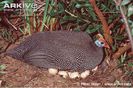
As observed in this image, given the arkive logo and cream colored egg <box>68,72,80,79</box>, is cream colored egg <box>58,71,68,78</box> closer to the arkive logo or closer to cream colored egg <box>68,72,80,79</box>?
cream colored egg <box>68,72,80,79</box>

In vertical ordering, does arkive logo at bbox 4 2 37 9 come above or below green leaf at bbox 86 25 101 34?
above

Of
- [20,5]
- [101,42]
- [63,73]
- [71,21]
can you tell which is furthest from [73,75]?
[20,5]

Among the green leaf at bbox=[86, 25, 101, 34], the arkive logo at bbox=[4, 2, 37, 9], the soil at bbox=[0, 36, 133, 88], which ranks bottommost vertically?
the soil at bbox=[0, 36, 133, 88]

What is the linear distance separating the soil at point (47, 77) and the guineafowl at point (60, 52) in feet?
0.16

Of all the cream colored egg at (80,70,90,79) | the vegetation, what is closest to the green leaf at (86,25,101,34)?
the vegetation

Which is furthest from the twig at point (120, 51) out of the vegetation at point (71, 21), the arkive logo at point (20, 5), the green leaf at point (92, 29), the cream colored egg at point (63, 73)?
the arkive logo at point (20, 5)

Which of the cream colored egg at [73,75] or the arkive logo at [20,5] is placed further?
the arkive logo at [20,5]

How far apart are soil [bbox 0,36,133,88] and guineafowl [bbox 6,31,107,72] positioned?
48 millimetres

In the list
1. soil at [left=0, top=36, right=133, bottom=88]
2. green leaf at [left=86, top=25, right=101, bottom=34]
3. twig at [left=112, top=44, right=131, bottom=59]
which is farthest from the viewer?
green leaf at [left=86, top=25, right=101, bottom=34]

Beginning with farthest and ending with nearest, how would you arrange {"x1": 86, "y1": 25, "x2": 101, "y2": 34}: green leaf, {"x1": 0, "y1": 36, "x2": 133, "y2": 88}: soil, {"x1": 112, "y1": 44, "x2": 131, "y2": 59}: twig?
1. {"x1": 86, "y1": 25, "x2": 101, "y2": 34}: green leaf
2. {"x1": 112, "y1": 44, "x2": 131, "y2": 59}: twig
3. {"x1": 0, "y1": 36, "x2": 133, "y2": 88}: soil

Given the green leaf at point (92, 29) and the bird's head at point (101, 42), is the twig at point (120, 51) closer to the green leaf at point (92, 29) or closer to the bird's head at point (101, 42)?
the bird's head at point (101, 42)

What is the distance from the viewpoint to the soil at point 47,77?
2203mm

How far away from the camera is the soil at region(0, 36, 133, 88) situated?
2203 millimetres

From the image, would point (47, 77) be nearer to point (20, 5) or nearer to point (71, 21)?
point (71, 21)
